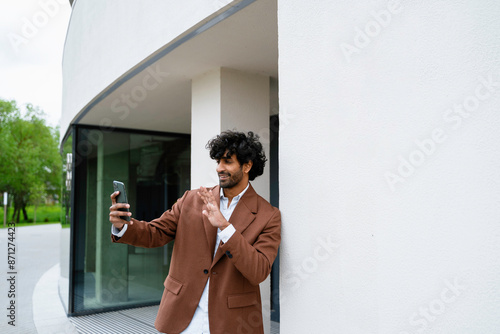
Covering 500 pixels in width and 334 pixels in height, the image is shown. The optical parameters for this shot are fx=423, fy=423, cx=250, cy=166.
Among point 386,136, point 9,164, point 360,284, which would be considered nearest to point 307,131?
point 386,136

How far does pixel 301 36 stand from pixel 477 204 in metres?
1.31

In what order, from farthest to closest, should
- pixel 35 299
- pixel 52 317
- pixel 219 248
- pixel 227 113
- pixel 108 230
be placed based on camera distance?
1. pixel 35 299
2. pixel 108 230
3. pixel 52 317
4. pixel 227 113
5. pixel 219 248

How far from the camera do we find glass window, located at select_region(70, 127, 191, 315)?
7320mm

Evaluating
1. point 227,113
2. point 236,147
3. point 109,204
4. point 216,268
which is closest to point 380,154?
point 236,147

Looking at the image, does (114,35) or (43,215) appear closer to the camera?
(114,35)

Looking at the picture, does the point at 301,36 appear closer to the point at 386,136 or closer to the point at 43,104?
the point at 386,136

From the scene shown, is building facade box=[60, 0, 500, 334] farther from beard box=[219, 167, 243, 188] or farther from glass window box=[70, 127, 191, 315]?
glass window box=[70, 127, 191, 315]

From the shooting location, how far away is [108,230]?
7.56 m

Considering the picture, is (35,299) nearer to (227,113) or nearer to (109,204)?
(109,204)

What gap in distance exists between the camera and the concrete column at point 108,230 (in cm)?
749

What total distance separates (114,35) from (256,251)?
3968mm

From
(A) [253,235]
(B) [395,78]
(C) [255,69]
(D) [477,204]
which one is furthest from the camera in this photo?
(C) [255,69]

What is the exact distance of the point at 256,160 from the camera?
2.75m

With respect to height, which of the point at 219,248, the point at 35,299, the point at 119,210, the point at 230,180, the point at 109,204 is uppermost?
the point at 230,180
